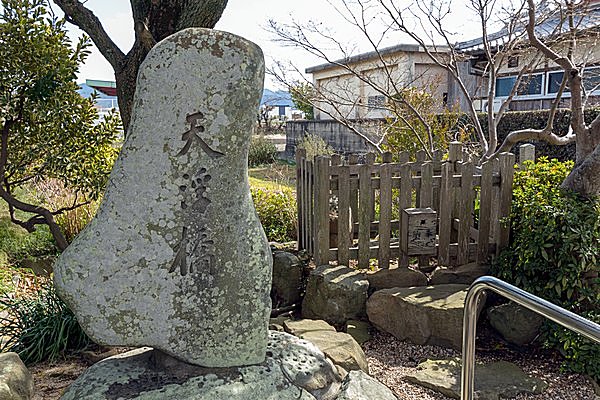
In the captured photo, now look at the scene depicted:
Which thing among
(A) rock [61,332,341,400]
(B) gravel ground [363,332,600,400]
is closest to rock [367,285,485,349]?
(B) gravel ground [363,332,600,400]

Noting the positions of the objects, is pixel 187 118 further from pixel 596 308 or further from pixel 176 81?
pixel 596 308

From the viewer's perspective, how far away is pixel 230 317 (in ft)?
7.32

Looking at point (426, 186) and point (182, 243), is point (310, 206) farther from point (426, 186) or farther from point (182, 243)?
point (182, 243)

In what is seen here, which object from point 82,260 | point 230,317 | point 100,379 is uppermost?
point 82,260

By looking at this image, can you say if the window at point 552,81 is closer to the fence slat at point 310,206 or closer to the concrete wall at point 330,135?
the concrete wall at point 330,135

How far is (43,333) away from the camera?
12.1ft

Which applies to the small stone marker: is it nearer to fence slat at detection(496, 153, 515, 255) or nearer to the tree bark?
fence slat at detection(496, 153, 515, 255)

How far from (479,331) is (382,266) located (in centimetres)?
109

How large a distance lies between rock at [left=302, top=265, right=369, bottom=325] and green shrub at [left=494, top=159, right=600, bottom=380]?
124 cm

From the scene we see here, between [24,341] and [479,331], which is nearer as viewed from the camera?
[24,341]

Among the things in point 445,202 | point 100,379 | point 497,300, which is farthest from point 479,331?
point 100,379

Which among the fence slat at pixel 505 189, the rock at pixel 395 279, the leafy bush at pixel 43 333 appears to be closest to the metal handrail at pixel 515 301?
the rock at pixel 395 279

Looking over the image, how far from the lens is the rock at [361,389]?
2.48m

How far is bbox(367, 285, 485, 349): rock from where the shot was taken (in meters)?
3.94
